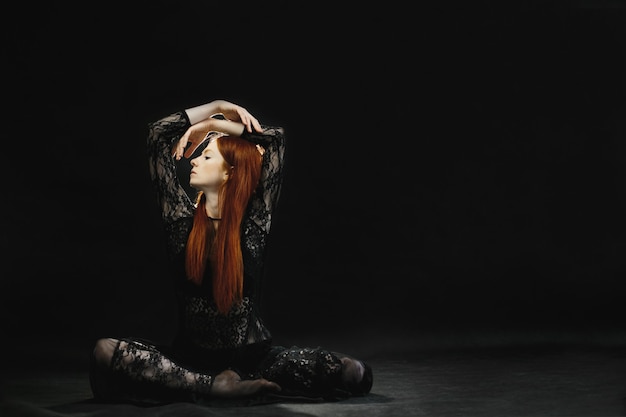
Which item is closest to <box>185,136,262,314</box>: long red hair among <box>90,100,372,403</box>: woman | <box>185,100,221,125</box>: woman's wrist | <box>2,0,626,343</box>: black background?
<box>90,100,372,403</box>: woman

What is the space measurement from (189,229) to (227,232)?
164 mm

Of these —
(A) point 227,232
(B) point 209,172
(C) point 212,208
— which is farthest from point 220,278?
(B) point 209,172

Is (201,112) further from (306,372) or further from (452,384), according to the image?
(452,384)

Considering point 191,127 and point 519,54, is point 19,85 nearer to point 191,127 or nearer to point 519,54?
point 191,127

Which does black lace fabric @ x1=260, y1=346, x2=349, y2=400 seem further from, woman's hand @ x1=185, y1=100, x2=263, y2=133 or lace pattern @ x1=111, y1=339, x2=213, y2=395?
woman's hand @ x1=185, y1=100, x2=263, y2=133

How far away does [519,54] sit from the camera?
6941 millimetres

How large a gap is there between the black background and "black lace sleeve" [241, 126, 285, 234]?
142cm

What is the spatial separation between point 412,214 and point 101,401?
241cm

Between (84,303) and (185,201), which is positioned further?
(84,303)

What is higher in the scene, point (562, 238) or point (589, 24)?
point (589, 24)

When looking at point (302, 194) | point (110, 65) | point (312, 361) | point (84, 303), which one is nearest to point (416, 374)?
point (312, 361)

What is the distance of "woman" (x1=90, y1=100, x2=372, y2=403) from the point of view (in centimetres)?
511

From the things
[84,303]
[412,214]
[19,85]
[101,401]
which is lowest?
[101,401]

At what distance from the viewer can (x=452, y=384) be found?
5637 millimetres
